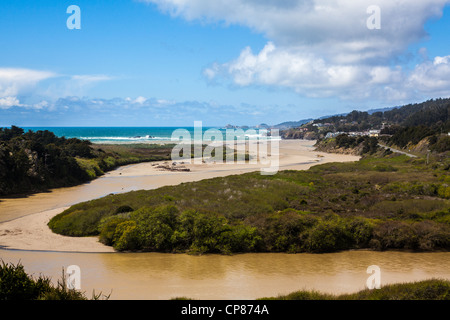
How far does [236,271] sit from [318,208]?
13.6 meters

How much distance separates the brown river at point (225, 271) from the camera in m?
14.2

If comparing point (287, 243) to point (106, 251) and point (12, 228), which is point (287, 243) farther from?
point (12, 228)

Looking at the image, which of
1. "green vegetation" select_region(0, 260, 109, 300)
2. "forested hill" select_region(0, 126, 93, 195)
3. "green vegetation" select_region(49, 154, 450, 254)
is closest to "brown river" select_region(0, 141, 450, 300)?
"green vegetation" select_region(49, 154, 450, 254)

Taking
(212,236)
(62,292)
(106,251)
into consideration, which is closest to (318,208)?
(212,236)

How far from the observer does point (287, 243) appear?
19781 mm

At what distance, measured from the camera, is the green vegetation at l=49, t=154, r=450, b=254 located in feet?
64.6

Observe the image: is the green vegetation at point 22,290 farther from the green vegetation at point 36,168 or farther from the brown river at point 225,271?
the green vegetation at point 36,168

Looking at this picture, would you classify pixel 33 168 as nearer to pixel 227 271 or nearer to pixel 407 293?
pixel 227 271

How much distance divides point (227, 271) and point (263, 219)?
18.0 ft

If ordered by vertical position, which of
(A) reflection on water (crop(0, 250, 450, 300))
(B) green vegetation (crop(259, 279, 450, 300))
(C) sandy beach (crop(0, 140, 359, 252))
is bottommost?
(A) reflection on water (crop(0, 250, 450, 300))

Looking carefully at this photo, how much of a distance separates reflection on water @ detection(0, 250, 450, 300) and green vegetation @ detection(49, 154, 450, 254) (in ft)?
2.77

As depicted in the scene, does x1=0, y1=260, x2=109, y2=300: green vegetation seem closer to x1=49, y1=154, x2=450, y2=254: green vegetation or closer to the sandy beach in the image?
x1=49, y1=154, x2=450, y2=254: green vegetation

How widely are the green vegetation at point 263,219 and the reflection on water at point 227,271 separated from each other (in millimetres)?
845
